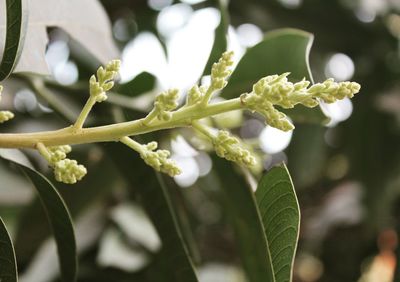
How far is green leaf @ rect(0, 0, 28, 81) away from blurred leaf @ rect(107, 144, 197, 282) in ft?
0.93

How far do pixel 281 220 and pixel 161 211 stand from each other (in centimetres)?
26

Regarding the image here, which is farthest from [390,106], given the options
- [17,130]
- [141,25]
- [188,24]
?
[17,130]

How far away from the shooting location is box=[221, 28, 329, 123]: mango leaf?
88 centimetres

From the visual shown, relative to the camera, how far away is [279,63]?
Result: 3.03ft

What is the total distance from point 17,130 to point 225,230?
839 millimetres

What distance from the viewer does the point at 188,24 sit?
184cm

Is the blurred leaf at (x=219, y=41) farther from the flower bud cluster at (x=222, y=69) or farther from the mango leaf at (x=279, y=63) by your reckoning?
the flower bud cluster at (x=222, y=69)

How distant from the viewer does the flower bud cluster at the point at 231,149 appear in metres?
0.55

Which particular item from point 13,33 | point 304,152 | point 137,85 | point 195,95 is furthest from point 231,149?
point 304,152

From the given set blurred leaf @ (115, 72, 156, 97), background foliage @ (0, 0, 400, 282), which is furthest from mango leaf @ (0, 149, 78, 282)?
blurred leaf @ (115, 72, 156, 97)

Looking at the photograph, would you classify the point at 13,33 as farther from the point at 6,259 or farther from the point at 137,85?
the point at 137,85

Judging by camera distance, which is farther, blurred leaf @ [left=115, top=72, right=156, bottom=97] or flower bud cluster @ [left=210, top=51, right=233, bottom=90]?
blurred leaf @ [left=115, top=72, right=156, bottom=97]

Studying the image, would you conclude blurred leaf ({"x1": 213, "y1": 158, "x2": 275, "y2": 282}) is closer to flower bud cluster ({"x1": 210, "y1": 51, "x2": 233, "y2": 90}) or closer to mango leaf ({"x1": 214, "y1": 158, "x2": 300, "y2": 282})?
mango leaf ({"x1": 214, "y1": 158, "x2": 300, "y2": 282})

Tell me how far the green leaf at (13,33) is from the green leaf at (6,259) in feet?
0.49
